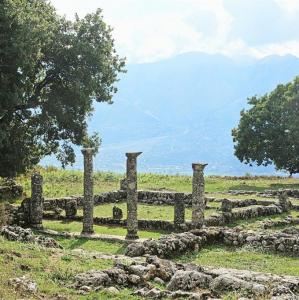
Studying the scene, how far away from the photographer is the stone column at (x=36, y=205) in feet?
98.9

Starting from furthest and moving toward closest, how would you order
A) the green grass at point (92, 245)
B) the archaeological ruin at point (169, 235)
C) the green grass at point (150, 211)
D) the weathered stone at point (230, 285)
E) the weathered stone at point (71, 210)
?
the green grass at point (150, 211)
the weathered stone at point (71, 210)
the green grass at point (92, 245)
the archaeological ruin at point (169, 235)
the weathered stone at point (230, 285)

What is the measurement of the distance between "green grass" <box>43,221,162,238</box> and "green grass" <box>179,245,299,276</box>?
20.8 feet

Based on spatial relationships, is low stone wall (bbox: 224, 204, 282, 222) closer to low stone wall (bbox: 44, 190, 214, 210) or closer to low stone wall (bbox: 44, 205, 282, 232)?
low stone wall (bbox: 44, 205, 282, 232)

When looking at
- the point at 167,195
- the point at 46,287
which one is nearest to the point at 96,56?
the point at 167,195

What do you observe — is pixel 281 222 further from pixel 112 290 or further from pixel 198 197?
pixel 112 290

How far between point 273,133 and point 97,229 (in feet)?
105

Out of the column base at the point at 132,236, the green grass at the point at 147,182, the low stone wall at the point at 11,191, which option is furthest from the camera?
the green grass at the point at 147,182

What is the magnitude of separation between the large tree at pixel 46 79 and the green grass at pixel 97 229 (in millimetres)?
4880

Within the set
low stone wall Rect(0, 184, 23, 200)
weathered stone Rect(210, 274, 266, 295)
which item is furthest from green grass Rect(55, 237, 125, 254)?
low stone wall Rect(0, 184, 23, 200)

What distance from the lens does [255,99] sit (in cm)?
6588

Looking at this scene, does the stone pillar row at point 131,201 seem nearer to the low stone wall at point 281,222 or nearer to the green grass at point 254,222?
the green grass at point 254,222

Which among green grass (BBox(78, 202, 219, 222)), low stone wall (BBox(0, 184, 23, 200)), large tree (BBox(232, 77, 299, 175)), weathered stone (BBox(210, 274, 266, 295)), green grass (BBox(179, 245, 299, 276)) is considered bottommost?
green grass (BBox(179, 245, 299, 276))

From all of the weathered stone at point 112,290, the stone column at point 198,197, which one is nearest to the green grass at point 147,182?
the stone column at point 198,197

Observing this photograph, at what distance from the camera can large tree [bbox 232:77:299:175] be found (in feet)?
189
